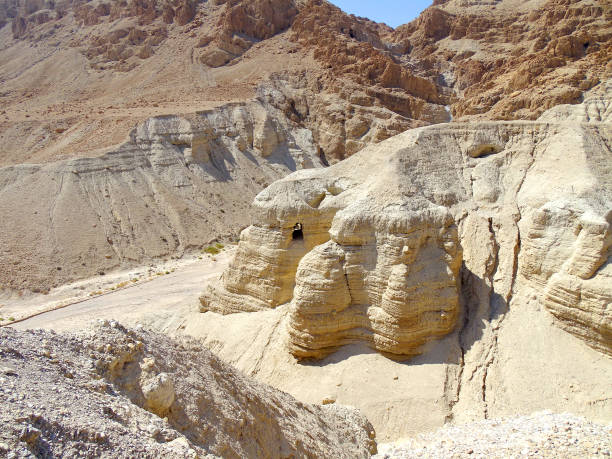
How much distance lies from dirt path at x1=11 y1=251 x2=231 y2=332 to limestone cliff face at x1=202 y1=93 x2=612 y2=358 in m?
5.78

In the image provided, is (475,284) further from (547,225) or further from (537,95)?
(537,95)

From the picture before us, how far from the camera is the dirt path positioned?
62.2ft

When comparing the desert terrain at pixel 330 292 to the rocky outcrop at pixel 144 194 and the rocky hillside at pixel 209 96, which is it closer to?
the rocky outcrop at pixel 144 194

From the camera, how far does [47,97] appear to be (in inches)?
2301

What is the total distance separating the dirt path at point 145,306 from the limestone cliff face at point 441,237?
5784 mm

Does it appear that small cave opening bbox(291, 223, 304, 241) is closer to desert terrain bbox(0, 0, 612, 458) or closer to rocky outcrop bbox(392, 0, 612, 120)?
desert terrain bbox(0, 0, 612, 458)

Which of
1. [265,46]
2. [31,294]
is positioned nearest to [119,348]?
[31,294]

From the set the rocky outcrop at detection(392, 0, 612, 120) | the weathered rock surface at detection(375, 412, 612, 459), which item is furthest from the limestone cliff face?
the rocky outcrop at detection(392, 0, 612, 120)

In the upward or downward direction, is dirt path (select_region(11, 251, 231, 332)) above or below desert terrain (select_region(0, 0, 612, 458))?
below

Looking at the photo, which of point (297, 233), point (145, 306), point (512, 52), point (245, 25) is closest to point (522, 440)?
point (297, 233)

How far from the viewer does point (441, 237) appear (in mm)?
11828

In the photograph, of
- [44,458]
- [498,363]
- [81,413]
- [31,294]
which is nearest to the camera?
[44,458]

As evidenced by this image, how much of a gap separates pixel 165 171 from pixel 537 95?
29340 millimetres

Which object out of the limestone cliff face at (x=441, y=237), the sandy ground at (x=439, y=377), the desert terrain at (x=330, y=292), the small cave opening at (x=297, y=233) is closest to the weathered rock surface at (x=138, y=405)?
the desert terrain at (x=330, y=292)
